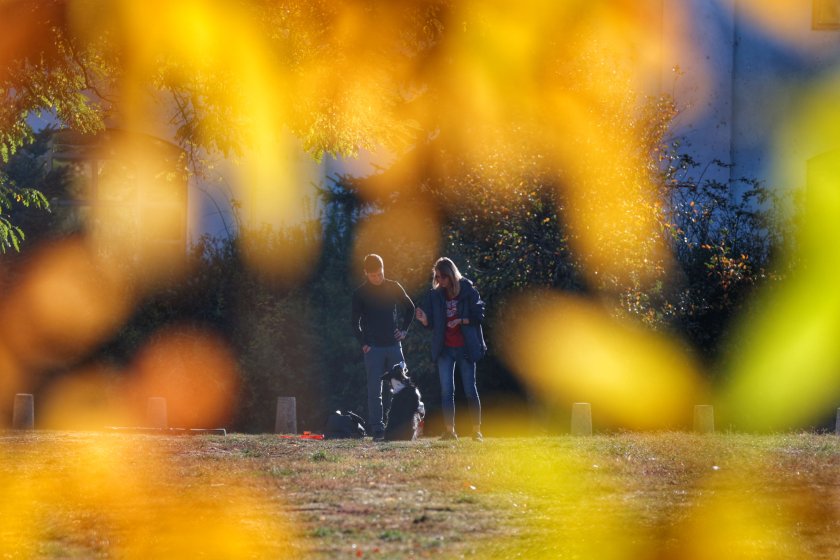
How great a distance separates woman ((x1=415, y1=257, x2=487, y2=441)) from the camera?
15.1m

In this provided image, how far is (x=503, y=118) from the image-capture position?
2183 cm

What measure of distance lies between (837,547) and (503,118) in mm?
13888

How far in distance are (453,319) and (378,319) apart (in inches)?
38.1

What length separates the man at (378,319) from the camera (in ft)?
51.4

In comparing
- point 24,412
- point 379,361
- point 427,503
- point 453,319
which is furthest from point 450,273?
point 24,412

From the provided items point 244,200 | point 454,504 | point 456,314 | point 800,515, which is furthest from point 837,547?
point 244,200

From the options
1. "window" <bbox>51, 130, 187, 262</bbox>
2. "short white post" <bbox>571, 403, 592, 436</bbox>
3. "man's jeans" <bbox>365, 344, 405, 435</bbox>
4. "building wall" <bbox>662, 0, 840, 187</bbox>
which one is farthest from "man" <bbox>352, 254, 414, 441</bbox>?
"building wall" <bbox>662, 0, 840, 187</bbox>

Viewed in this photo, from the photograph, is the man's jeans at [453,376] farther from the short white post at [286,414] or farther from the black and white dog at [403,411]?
the short white post at [286,414]

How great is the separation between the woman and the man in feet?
1.59

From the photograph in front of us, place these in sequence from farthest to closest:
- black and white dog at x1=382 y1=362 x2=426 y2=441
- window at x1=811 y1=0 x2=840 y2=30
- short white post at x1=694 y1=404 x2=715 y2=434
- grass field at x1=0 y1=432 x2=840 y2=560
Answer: window at x1=811 y1=0 x2=840 y2=30
short white post at x1=694 y1=404 x2=715 y2=434
black and white dog at x1=382 y1=362 x2=426 y2=441
grass field at x1=0 y1=432 x2=840 y2=560

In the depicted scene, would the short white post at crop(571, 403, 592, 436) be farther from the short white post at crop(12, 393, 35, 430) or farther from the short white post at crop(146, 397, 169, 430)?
the short white post at crop(12, 393, 35, 430)

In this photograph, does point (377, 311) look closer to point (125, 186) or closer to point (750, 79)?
point (125, 186)

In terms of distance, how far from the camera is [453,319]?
15180mm

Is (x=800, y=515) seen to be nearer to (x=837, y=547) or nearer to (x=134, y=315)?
(x=837, y=547)
